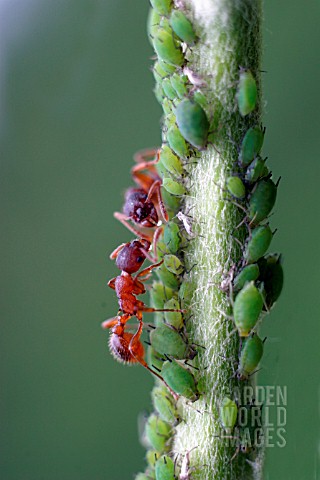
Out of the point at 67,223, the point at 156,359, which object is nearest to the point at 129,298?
the point at 156,359

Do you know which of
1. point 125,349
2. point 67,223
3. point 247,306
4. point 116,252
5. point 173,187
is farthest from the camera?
point 67,223

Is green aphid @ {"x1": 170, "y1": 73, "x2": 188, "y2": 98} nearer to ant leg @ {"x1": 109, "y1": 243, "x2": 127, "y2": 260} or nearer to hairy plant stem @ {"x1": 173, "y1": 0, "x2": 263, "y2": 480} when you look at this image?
hairy plant stem @ {"x1": 173, "y1": 0, "x2": 263, "y2": 480}

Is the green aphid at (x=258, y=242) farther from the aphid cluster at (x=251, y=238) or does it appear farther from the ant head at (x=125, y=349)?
the ant head at (x=125, y=349)

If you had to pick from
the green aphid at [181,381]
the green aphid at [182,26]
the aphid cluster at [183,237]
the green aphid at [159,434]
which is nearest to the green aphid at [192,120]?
the aphid cluster at [183,237]

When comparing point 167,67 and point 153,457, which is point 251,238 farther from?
point 153,457

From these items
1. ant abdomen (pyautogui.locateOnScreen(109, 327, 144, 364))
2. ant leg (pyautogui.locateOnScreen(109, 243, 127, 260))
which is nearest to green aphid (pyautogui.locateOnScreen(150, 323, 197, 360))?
ant abdomen (pyautogui.locateOnScreen(109, 327, 144, 364))

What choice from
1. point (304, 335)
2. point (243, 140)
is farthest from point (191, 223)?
point (304, 335)

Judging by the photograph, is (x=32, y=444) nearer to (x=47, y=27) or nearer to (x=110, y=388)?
(x=110, y=388)
